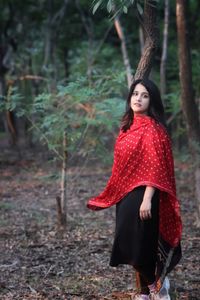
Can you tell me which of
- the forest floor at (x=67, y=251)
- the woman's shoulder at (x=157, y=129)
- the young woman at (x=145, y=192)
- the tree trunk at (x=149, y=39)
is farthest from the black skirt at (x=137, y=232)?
the tree trunk at (x=149, y=39)

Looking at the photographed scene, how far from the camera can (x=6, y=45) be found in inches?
770

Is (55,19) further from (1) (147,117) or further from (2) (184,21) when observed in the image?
(1) (147,117)

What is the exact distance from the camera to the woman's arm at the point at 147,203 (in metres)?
4.00

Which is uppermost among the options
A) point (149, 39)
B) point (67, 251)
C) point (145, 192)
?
point (149, 39)

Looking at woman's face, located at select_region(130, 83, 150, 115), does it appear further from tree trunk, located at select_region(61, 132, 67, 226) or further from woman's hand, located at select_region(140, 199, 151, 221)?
tree trunk, located at select_region(61, 132, 67, 226)

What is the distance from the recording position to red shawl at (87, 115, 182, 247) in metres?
4.02

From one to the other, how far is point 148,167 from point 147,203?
0.26 meters

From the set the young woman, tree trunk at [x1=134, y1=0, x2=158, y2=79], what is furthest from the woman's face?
tree trunk at [x1=134, y1=0, x2=158, y2=79]

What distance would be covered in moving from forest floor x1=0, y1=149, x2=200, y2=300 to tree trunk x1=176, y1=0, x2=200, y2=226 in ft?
3.36

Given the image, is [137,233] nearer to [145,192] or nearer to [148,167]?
[145,192]

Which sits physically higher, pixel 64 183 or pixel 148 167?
pixel 148 167

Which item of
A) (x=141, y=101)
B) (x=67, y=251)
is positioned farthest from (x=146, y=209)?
(x=67, y=251)

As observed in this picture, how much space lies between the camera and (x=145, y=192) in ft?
13.2

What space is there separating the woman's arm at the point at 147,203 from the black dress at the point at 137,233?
0.07 metres
